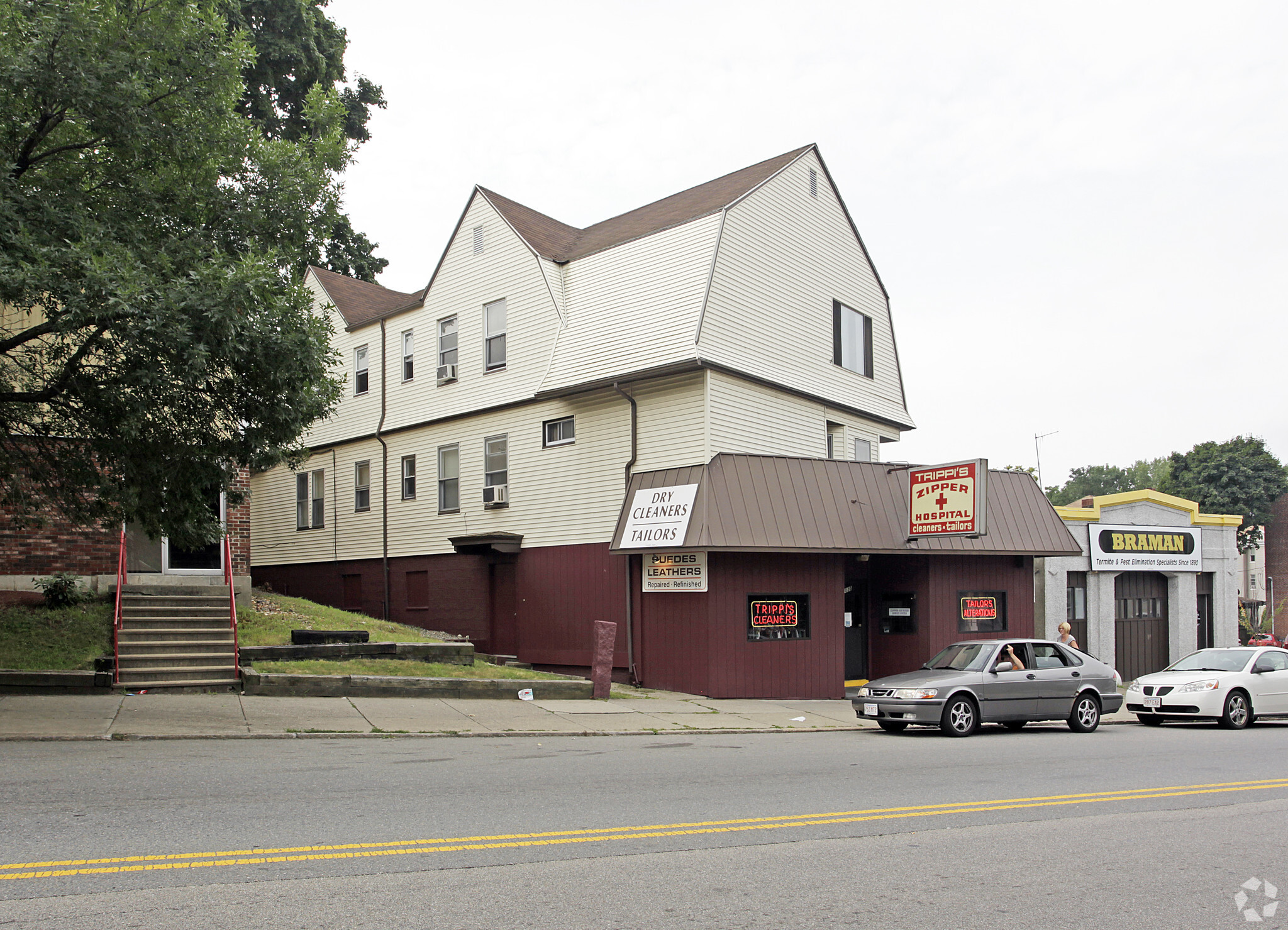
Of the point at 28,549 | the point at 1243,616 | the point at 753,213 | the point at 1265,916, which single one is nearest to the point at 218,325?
the point at 28,549

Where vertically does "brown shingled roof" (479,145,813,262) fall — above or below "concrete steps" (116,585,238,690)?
above

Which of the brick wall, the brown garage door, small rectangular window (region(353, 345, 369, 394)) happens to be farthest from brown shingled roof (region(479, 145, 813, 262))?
the brown garage door

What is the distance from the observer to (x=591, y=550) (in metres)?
21.7

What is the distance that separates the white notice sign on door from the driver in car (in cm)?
540

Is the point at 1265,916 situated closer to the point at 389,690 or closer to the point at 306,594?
the point at 389,690

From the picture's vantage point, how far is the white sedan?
1767cm

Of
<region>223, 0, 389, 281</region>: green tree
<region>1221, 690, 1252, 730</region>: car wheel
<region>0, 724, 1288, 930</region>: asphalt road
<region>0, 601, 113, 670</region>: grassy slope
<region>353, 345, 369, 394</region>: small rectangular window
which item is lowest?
<region>1221, 690, 1252, 730</region>: car wheel

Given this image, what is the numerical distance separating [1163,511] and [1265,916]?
2443cm

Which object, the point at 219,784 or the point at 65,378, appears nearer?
the point at 219,784

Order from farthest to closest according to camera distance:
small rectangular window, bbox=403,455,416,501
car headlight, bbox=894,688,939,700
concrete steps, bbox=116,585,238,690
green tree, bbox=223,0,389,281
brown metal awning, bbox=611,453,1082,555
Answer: green tree, bbox=223,0,389,281
small rectangular window, bbox=403,455,416,501
brown metal awning, bbox=611,453,1082,555
concrete steps, bbox=116,585,238,690
car headlight, bbox=894,688,939,700

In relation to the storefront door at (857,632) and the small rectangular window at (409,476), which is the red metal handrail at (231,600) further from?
the storefront door at (857,632)

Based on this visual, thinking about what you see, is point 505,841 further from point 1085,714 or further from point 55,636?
point 55,636

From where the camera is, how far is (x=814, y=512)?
65.3ft

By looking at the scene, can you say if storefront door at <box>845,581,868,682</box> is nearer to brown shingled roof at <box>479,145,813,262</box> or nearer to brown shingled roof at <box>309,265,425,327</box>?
brown shingled roof at <box>479,145,813,262</box>
